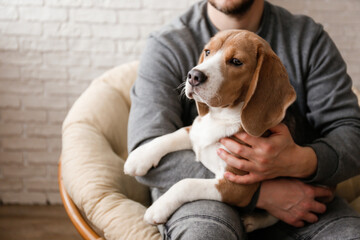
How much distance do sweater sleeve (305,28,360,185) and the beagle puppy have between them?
332 mm

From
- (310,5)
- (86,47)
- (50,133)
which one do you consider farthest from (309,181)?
(50,133)

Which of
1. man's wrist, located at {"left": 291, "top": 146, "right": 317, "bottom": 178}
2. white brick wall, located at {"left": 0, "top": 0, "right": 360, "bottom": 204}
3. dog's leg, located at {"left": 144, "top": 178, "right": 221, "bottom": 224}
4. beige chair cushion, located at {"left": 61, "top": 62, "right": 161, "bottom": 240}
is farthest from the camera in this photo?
white brick wall, located at {"left": 0, "top": 0, "right": 360, "bottom": 204}

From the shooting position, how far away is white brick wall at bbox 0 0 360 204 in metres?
2.67

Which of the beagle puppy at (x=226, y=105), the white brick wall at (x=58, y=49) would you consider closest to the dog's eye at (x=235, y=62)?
the beagle puppy at (x=226, y=105)

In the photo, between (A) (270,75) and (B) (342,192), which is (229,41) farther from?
(B) (342,192)

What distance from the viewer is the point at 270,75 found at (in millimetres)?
1294

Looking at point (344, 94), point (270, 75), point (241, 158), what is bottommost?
point (241, 158)

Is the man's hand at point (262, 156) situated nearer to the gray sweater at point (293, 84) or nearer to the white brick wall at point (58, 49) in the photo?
the gray sweater at point (293, 84)

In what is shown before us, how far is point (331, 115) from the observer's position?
67.7 inches

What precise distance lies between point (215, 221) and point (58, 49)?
1.93 m

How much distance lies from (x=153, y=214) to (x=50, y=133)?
177cm

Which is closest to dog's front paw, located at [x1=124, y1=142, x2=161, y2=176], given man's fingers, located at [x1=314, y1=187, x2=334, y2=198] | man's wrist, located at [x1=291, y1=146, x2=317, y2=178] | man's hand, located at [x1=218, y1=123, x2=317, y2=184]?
man's hand, located at [x1=218, y1=123, x2=317, y2=184]

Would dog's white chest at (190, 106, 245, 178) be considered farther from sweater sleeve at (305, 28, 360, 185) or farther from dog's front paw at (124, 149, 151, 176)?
sweater sleeve at (305, 28, 360, 185)

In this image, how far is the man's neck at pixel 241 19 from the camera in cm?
186
